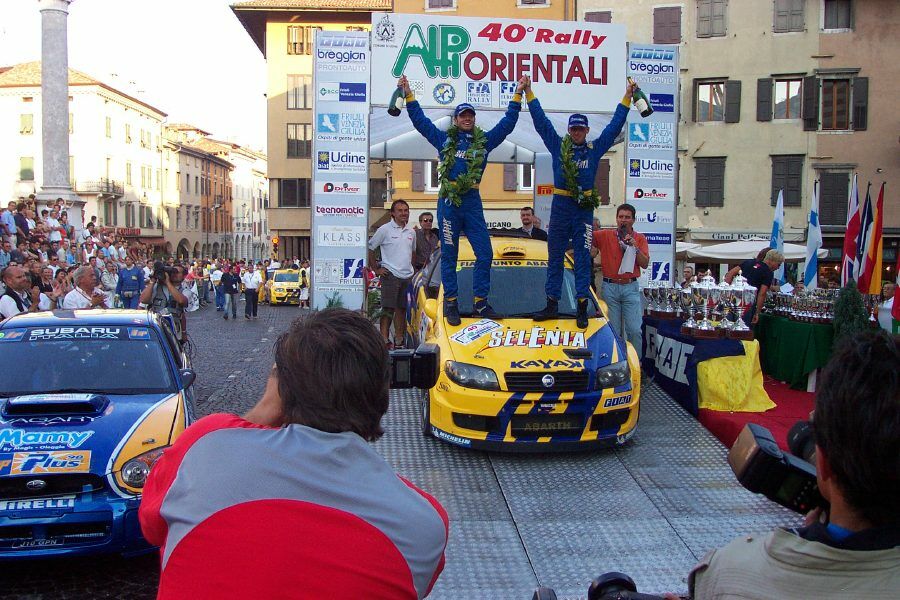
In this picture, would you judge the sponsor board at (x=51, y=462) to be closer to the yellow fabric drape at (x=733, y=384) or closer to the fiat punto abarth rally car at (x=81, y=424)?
the fiat punto abarth rally car at (x=81, y=424)

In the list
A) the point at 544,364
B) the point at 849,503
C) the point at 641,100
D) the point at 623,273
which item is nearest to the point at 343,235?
the point at 623,273

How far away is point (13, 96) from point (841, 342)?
71.3 meters

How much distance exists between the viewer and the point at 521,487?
6.50 metres

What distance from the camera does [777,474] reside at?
179 centimetres

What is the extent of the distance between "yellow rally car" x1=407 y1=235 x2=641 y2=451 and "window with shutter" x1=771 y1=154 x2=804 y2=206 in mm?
28523

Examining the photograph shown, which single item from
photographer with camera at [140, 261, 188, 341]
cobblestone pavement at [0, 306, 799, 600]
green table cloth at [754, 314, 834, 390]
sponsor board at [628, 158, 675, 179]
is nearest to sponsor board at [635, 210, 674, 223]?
sponsor board at [628, 158, 675, 179]

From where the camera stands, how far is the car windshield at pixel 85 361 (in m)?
6.00

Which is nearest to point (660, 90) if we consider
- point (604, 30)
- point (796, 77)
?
point (604, 30)

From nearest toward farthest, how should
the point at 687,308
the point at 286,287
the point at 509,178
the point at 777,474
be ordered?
the point at 777,474 → the point at 687,308 → the point at 509,178 → the point at 286,287

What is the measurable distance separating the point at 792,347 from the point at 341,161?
6.03 m

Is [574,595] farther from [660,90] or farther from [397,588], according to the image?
[660,90]

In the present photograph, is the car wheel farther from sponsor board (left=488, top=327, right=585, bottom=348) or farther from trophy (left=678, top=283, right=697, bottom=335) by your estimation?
trophy (left=678, top=283, right=697, bottom=335)

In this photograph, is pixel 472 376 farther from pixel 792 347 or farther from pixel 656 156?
pixel 656 156

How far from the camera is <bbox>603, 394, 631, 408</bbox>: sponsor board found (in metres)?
6.94
